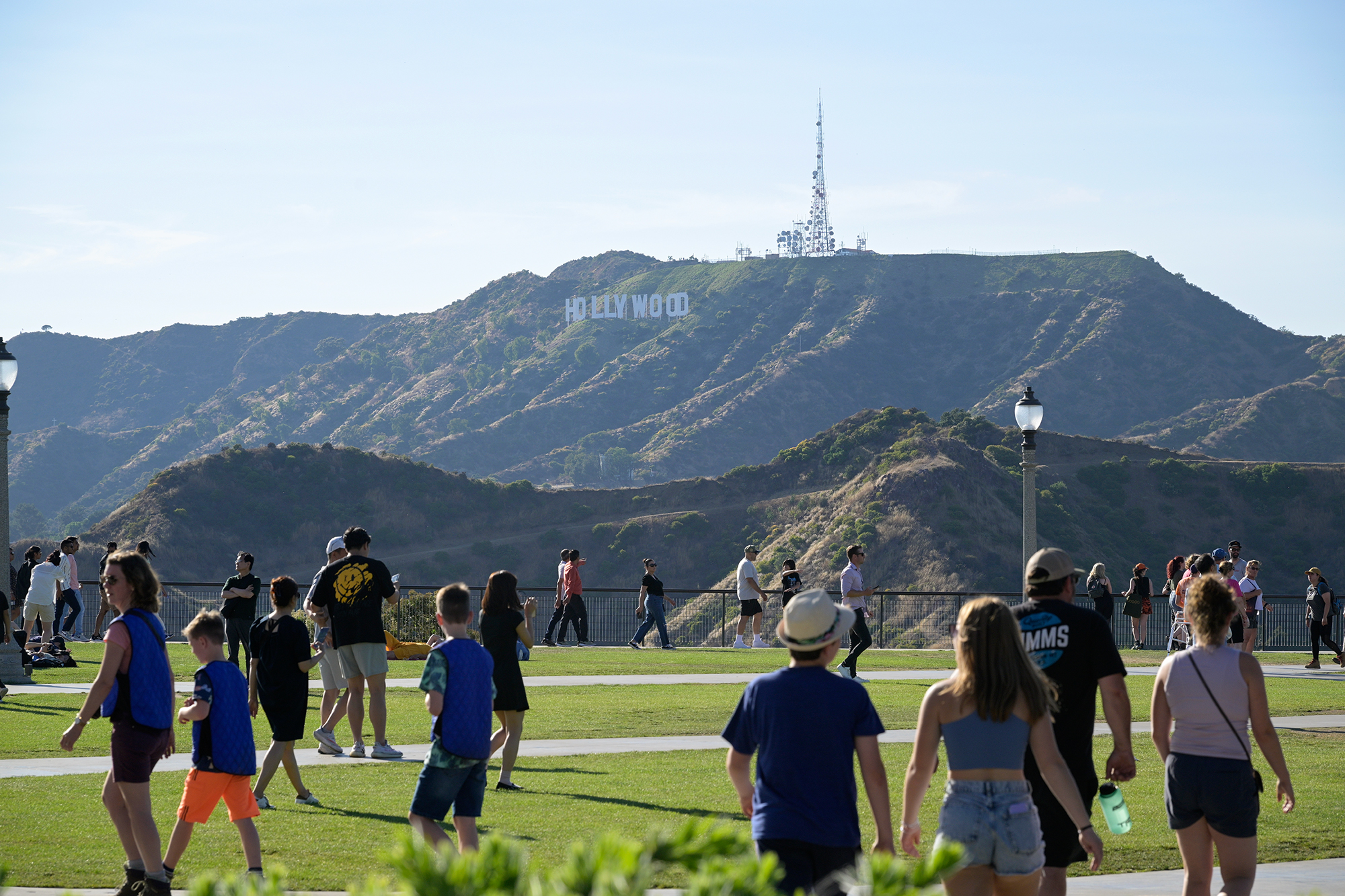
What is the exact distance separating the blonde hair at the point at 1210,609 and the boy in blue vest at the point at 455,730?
359 centimetres

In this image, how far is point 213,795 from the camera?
7.03m

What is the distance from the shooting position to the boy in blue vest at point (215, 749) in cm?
700

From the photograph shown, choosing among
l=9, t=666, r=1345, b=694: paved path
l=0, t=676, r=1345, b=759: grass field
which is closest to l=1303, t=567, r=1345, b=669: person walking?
l=9, t=666, r=1345, b=694: paved path

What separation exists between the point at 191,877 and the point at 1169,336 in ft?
536

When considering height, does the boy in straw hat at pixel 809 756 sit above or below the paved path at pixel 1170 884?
above

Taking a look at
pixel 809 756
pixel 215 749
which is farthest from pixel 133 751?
pixel 809 756

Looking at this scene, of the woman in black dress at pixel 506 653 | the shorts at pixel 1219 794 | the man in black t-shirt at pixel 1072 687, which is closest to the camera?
the man in black t-shirt at pixel 1072 687

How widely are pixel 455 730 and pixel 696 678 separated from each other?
1457 centimetres

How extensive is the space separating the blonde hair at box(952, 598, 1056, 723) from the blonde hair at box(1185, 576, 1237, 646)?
4.49ft

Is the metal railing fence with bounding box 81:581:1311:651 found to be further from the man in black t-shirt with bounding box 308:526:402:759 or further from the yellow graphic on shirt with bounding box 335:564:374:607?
the yellow graphic on shirt with bounding box 335:564:374:607

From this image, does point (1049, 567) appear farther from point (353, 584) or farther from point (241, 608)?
point (241, 608)

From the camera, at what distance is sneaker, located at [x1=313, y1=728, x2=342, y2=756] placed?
41.0 ft

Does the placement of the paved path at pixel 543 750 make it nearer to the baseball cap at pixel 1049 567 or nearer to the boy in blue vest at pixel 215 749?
the boy in blue vest at pixel 215 749

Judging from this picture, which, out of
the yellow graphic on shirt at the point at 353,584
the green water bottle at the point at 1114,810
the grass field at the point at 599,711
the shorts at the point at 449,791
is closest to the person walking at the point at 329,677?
the yellow graphic on shirt at the point at 353,584
